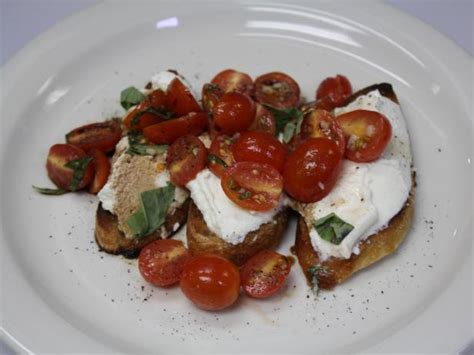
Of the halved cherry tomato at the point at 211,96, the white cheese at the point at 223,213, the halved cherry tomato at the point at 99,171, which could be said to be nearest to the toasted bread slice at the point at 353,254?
the white cheese at the point at 223,213

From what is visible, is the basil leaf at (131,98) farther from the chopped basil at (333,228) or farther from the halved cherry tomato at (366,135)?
the chopped basil at (333,228)

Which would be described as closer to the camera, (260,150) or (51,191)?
(260,150)

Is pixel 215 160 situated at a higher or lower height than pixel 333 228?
higher

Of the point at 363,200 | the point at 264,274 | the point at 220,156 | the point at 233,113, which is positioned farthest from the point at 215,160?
the point at 363,200

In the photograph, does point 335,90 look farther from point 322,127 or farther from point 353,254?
point 353,254

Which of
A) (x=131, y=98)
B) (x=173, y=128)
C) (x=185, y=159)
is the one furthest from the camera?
(x=131, y=98)

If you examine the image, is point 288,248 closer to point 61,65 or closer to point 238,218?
point 238,218

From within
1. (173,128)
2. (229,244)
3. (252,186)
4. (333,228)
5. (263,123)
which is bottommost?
(229,244)

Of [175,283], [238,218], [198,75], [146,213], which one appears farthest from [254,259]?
[198,75]
